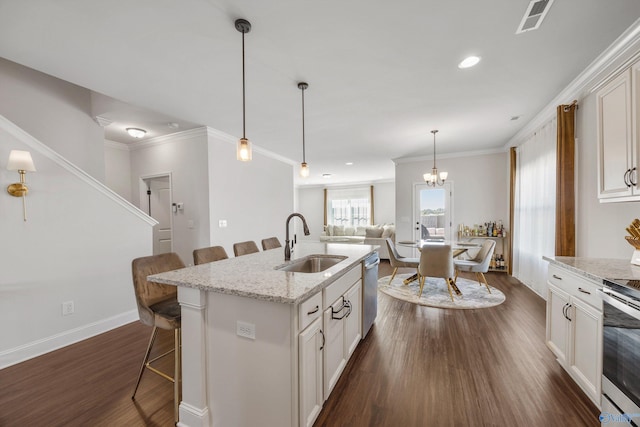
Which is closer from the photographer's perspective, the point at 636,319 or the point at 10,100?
the point at 636,319

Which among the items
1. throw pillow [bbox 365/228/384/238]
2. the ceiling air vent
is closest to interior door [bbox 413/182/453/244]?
throw pillow [bbox 365/228/384/238]

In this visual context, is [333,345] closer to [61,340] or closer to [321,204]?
[61,340]

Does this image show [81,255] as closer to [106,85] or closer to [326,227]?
[106,85]

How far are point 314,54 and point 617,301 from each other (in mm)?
2656

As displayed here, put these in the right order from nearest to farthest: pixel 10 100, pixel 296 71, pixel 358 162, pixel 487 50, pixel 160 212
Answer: pixel 487 50 < pixel 296 71 < pixel 10 100 < pixel 160 212 < pixel 358 162

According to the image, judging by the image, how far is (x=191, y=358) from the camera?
1490 millimetres

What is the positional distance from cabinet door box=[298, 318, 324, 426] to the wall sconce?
287cm

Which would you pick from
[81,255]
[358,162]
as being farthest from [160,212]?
[358,162]

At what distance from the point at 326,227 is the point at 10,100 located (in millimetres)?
7850

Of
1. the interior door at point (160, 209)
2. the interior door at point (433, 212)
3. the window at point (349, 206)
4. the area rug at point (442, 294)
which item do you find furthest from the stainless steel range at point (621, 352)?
the window at point (349, 206)

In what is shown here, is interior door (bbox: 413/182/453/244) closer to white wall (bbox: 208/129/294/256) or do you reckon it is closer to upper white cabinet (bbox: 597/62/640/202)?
white wall (bbox: 208/129/294/256)

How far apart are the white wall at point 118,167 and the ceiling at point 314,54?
44.4 inches

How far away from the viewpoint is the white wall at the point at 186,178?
395 centimetres

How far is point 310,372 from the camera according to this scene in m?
1.41
